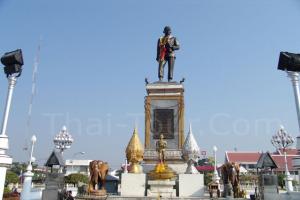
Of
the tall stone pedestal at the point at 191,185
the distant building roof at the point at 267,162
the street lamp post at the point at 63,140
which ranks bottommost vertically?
the tall stone pedestal at the point at 191,185

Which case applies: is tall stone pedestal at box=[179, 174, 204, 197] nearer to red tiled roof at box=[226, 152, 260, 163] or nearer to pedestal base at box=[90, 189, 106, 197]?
pedestal base at box=[90, 189, 106, 197]

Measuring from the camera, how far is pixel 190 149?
15.7 meters

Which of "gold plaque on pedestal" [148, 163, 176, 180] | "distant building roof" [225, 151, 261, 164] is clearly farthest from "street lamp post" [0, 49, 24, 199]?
"distant building roof" [225, 151, 261, 164]

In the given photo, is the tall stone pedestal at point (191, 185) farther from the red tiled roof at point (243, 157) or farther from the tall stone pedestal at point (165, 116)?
the red tiled roof at point (243, 157)

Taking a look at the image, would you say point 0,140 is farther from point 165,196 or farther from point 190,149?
point 190,149

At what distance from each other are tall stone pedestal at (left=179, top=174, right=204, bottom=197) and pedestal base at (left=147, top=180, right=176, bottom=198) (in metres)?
0.41

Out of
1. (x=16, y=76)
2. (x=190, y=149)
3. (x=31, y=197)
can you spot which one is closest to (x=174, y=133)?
(x=190, y=149)

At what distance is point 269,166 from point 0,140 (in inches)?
377

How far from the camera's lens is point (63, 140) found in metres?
20.5

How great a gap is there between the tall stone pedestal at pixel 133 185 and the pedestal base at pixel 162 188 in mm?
386

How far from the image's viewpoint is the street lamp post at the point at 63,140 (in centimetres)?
2047

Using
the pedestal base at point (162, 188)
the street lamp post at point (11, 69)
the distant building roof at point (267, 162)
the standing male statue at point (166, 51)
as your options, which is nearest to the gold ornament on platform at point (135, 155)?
the pedestal base at point (162, 188)

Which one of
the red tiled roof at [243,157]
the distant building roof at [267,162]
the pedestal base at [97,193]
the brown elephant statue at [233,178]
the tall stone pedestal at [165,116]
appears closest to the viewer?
the pedestal base at [97,193]

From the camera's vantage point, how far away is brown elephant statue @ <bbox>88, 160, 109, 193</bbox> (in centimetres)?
1180
